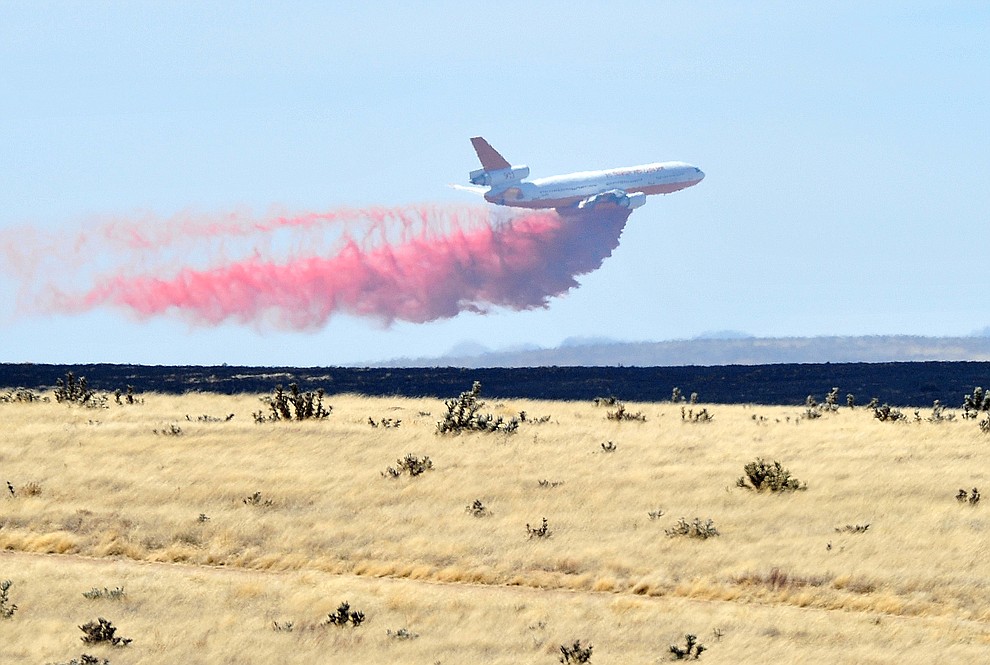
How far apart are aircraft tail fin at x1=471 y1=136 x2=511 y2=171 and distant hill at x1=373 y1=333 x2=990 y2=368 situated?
43114 millimetres

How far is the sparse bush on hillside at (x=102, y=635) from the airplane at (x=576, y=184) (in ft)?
343

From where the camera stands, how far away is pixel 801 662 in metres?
17.9

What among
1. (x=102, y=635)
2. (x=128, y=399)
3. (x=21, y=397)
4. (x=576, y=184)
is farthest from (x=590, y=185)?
(x=102, y=635)

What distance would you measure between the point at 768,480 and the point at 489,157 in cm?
10178

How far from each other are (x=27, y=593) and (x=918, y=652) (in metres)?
13.2

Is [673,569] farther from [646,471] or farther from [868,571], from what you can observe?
[646,471]

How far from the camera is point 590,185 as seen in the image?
126 meters

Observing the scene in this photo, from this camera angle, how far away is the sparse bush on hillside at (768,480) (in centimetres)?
2875

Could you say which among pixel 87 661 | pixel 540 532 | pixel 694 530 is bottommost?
pixel 87 661

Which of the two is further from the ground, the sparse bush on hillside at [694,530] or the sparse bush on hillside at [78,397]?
the sparse bush on hillside at [78,397]

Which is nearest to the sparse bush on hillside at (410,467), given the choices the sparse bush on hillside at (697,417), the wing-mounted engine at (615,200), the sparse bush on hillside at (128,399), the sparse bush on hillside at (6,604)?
the sparse bush on hillside at (6,604)

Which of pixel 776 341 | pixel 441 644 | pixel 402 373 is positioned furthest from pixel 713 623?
pixel 776 341

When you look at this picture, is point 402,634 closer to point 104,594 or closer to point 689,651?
point 689,651

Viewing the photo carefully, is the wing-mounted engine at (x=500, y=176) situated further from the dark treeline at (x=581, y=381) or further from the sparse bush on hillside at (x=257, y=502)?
the sparse bush on hillside at (x=257, y=502)
